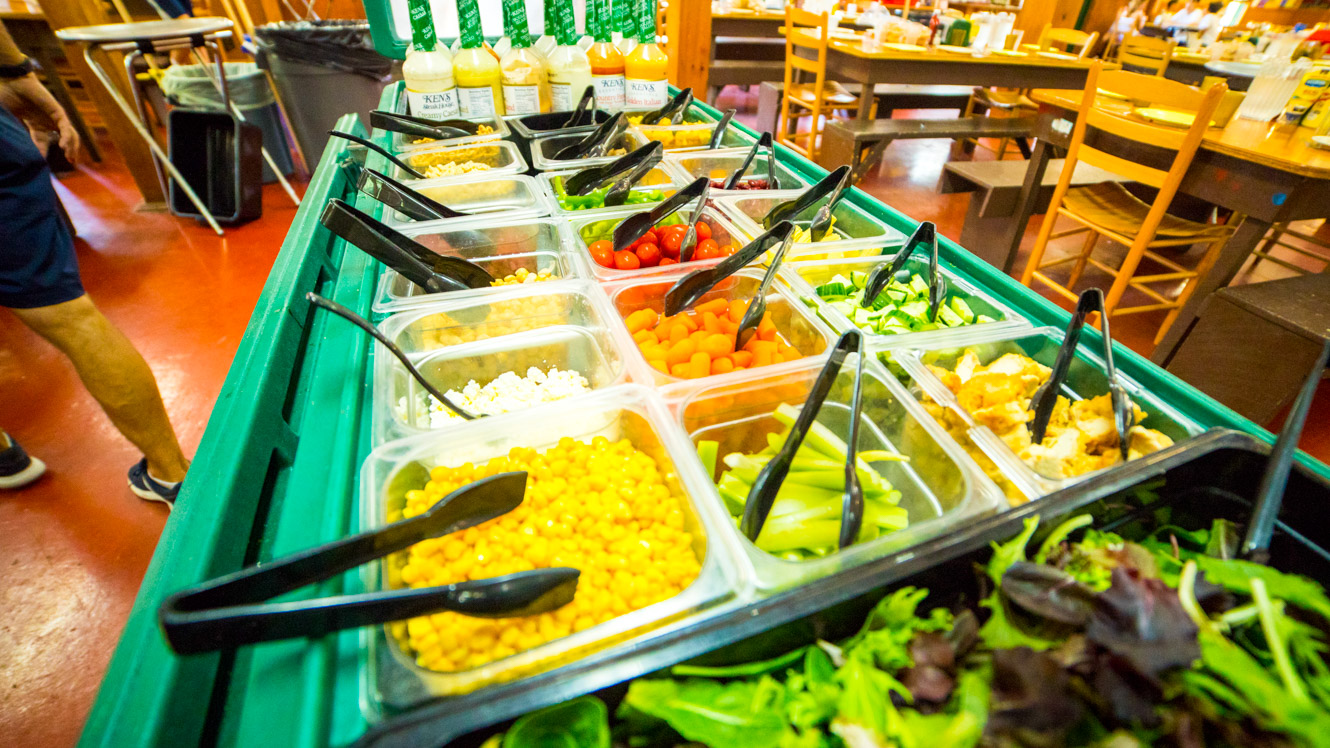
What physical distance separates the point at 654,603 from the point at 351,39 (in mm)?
5443

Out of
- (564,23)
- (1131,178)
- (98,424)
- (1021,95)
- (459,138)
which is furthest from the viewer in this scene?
(1021,95)

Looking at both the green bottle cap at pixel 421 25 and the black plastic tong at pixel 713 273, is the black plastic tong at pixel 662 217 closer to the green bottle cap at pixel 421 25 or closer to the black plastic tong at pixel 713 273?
the black plastic tong at pixel 713 273

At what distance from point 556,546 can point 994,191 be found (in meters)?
3.83

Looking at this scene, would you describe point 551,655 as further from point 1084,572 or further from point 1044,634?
point 1084,572

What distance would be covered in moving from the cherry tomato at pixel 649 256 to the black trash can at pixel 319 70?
175 inches

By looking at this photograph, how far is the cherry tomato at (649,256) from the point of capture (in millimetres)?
1629

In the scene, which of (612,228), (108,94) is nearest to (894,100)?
(612,228)

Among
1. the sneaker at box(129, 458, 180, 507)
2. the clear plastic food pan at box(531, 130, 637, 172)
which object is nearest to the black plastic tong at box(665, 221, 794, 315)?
the clear plastic food pan at box(531, 130, 637, 172)

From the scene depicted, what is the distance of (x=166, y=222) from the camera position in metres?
4.48

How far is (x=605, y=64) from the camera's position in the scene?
2559 mm

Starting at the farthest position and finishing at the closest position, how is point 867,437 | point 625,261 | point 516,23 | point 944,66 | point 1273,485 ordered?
1. point 944,66
2. point 516,23
3. point 625,261
4. point 867,437
5. point 1273,485

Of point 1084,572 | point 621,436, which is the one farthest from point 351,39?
point 1084,572

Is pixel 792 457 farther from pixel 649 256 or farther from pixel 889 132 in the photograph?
pixel 889 132

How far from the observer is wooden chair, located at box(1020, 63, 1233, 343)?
8.57 ft
